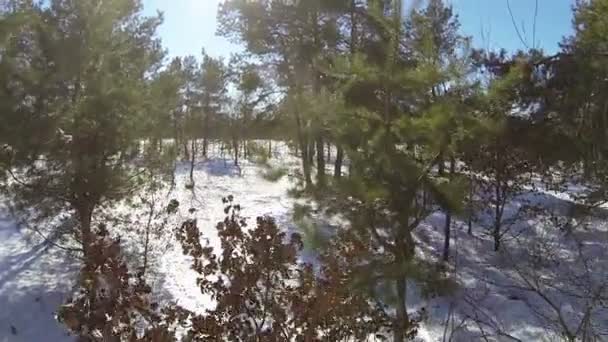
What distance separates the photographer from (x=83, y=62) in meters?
7.33

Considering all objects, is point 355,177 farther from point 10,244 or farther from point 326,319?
point 10,244

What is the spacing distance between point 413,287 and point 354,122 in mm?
3233

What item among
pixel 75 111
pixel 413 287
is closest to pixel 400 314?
pixel 413 287

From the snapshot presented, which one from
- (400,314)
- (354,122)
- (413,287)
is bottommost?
(413,287)

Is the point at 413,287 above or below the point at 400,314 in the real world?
below

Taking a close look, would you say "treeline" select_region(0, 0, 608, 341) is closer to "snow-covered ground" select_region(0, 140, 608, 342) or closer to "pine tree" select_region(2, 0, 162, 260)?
"pine tree" select_region(2, 0, 162, 260)

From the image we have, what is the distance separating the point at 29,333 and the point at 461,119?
20.1ft

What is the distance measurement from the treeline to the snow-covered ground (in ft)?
2.29

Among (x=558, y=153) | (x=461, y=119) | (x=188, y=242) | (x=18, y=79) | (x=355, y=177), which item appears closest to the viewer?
(x=188, y=242)

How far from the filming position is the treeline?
4633 mm

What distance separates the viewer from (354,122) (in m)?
5.20

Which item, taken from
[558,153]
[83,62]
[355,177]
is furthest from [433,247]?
[83,62]

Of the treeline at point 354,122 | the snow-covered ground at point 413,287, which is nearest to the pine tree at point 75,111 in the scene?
Answer: the treeline at point 354,122

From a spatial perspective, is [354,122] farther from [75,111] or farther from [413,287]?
[75,111]
